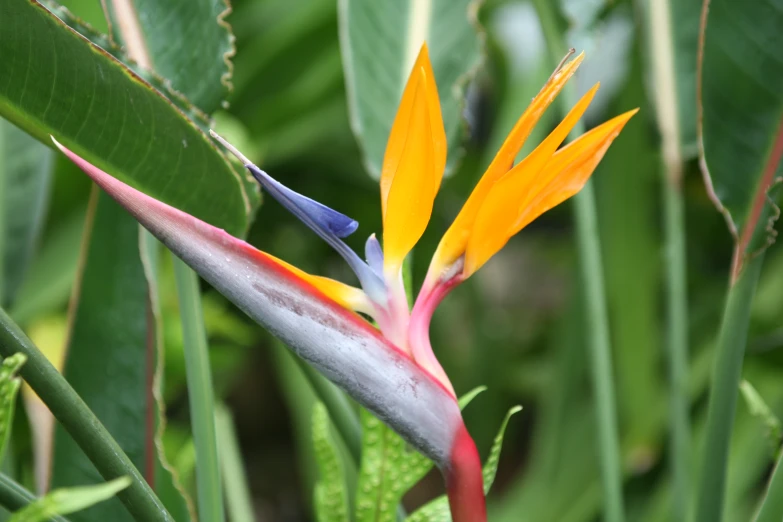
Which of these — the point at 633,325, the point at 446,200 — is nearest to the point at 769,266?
the point at 633,325

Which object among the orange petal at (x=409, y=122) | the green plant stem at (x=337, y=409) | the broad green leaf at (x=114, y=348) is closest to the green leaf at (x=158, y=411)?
the broad green leaf at (x=114, y=348)

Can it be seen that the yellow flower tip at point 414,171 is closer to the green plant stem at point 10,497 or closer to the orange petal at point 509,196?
the orange petal at point 509,196

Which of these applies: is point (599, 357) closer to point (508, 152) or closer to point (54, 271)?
point (508, 152)

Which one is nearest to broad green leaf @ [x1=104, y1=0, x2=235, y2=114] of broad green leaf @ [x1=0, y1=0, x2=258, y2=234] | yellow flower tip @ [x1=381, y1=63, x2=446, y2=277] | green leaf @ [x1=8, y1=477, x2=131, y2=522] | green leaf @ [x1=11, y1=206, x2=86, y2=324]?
broad green leaf @ [x1=0, y1=0, x2=258, y2=234]

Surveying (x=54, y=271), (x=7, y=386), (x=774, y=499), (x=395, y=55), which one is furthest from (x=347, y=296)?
(x=54, y=271)

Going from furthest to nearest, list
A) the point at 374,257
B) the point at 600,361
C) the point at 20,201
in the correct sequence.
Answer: the point at 20,201
the point at 600,361
the point at 374,257

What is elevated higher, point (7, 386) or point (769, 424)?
point (7, 386)

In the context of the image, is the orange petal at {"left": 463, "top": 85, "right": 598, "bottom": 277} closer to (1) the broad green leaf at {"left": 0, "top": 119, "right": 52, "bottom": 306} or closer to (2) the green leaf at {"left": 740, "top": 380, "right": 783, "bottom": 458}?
(2) the green leaf at {"left": 740, "top": 380, "right": 783, "bottom": 458}
